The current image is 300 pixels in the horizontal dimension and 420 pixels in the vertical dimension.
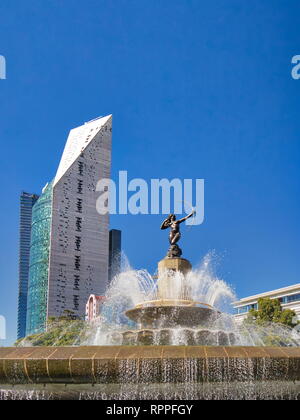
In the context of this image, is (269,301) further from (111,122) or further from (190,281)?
(111,122)

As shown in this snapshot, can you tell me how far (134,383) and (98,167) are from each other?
138863mm

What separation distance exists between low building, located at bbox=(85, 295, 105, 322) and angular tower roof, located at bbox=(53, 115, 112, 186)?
122 feet

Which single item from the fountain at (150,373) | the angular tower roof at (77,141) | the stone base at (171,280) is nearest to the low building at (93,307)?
the angular tower roof at (77,141)

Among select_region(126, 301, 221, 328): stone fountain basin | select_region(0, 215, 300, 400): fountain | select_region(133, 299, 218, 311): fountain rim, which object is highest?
select_region(133, 299, 218, 311): fountain rim

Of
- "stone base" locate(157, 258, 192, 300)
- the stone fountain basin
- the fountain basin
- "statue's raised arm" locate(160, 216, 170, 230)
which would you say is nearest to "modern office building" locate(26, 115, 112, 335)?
"statue's raised arm" locate(160, 216, 170, 230)

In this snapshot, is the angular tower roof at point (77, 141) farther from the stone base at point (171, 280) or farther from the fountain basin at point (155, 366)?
the fountain basin at point (155, 366)

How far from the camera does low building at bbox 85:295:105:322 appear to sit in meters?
108

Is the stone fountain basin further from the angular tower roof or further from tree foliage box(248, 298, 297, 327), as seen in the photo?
the angular tower roof

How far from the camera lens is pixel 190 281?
18.3 metres

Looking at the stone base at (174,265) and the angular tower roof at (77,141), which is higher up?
the angular tower roof at (77,141)

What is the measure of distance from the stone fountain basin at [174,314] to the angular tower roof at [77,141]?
123278 millimetres

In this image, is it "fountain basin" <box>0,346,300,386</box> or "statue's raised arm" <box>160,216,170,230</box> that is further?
"statue's raised arm" <box>160,216,170,230</box>

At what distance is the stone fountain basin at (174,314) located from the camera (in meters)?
16.2
